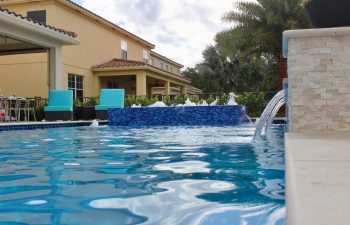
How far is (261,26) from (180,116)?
7889 millimetres

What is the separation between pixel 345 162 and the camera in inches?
70.7

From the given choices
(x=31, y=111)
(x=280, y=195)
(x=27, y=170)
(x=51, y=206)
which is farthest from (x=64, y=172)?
(x=31, y=111)

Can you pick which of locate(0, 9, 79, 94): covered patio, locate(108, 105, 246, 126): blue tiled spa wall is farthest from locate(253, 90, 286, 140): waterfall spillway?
locate(0, 9, 79, 94): covered patio

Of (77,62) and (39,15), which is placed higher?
(39,15)

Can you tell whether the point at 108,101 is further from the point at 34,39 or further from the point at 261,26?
the point at 261,26

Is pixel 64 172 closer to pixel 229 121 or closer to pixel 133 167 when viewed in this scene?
pixel 133 167

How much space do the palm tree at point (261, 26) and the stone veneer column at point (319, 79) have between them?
12389mm

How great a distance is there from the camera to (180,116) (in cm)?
1109

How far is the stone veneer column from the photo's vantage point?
408 cm

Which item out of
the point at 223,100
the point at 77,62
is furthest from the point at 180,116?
the point at 77,62

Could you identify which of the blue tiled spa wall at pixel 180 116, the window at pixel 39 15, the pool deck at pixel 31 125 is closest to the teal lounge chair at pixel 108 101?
the pool deck at pixel 31 125

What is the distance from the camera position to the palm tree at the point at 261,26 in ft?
54.1

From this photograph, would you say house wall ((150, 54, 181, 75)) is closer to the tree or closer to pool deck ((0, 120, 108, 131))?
the tree

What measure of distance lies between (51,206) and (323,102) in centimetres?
309
